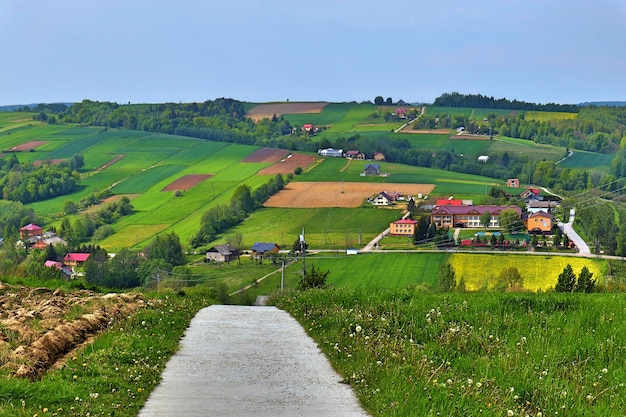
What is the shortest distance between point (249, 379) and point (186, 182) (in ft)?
378

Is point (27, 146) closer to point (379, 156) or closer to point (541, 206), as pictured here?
point (379, 156)

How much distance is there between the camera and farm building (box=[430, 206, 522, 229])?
315ft

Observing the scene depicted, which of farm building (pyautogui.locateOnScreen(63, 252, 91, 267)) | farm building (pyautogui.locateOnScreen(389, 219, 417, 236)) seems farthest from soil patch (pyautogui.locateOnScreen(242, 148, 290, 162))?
farm building (pyautogui.locateOnScreen(63, 252, 91, 267))

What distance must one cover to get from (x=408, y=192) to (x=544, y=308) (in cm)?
9674

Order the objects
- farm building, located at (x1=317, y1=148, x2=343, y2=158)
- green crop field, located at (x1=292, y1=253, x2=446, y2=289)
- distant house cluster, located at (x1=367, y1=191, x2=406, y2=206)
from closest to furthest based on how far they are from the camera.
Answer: green crop field, located at (x1=292, y1=253, x2=446, y2=289), distant house cluster, located at (x1=367, y1=191, x2=406, y2=206), farm building, located at (x1=317, y1=148, x2=343, y2=158)

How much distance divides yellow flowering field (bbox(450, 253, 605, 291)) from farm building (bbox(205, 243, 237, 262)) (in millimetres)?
24056

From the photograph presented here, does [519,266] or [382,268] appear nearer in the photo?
[382,268]

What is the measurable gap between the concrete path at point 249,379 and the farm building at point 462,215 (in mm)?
81263

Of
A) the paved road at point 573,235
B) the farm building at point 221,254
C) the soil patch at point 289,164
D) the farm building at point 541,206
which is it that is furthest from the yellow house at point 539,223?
the soil patch at point 289,164

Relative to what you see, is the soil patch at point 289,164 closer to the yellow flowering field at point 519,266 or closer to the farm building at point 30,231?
the farm building at point 30,231

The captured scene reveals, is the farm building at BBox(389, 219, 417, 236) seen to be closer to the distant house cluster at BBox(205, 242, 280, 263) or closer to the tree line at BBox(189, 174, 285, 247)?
the distant house cluster at BBox(205, 242, 280, 263)

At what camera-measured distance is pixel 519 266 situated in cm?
7669

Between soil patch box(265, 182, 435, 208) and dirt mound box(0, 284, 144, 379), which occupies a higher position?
dirt mound box(0, 284, 144, 379)

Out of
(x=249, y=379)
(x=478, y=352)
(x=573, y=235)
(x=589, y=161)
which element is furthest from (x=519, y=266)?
(x=589, y=161)
